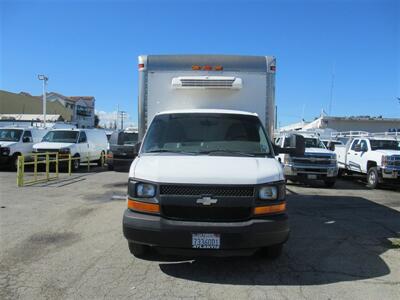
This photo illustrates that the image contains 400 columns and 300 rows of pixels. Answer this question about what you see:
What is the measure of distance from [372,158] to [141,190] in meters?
13.4

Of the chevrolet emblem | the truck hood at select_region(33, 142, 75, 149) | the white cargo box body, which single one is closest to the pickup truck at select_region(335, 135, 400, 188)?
the white cargo box body

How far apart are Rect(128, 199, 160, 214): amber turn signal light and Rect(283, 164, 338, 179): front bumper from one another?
37.5 ft

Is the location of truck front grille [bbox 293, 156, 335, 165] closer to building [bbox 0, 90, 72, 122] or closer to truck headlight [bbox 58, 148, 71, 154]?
truck headlight [bbox 58, 148, 71, 154]

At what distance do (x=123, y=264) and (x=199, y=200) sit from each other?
1571 millimetres

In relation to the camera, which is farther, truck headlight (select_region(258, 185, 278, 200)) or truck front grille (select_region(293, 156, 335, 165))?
truck front grille (select_region(293, 156, 335, 165))

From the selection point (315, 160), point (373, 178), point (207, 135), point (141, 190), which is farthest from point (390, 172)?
point (141, 190)

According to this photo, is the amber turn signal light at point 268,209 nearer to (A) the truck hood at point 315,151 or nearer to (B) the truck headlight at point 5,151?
(A) the truck hood at point 315,151

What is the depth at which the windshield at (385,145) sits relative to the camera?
56.8ft

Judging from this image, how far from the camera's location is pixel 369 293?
4930 mm

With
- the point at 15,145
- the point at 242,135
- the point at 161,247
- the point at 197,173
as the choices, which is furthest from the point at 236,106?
the point at 15,145

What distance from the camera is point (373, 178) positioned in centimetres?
1625

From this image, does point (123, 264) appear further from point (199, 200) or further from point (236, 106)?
point (236, 106)

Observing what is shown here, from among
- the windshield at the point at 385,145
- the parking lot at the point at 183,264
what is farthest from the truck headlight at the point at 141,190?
the windshield at the point at 385,145

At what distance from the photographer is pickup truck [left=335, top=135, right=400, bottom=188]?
15562mm
